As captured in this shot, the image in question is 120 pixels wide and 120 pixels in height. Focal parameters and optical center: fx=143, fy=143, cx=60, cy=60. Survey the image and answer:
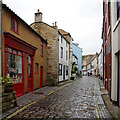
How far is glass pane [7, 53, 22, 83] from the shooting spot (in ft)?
28.9

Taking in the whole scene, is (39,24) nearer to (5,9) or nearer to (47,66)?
(47,66)

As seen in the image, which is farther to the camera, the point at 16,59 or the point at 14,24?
the point at 16,59

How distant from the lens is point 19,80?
396 inches

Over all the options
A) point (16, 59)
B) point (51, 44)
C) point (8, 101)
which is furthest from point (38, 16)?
point (8, 101)

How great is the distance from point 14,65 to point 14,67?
0.13 metres

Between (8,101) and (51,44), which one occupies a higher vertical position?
(51,44)

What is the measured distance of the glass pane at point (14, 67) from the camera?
8820 millimetres

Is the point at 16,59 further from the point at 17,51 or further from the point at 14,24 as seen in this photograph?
the point at 14,24

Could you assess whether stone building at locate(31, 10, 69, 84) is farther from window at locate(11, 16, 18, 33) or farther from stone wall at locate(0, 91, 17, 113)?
stone wall at locate(0, 91, 17, 113)

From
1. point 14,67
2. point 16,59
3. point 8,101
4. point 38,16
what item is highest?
point 38,16

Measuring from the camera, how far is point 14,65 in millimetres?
9516

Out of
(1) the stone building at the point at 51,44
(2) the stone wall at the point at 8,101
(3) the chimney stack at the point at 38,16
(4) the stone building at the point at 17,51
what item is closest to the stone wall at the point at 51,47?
(1) the stone building at the point at 51,44

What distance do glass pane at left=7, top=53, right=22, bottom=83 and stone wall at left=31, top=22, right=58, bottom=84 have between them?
8097 millimetres

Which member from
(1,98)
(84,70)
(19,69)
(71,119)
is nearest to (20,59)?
(19,69)
